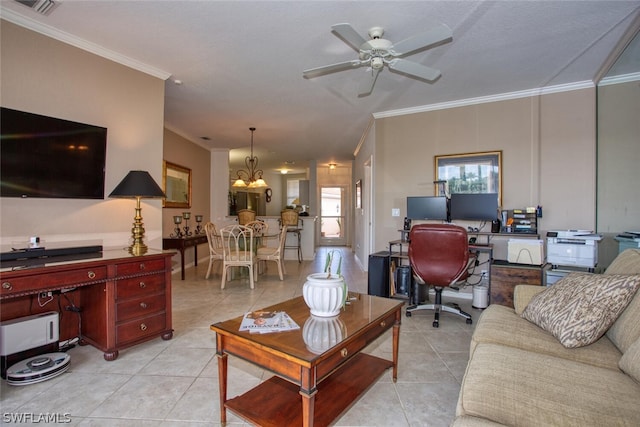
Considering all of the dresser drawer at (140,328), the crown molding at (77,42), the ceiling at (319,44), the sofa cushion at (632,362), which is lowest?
the dresser drawer at (140,328)

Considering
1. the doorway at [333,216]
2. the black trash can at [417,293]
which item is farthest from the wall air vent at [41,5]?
the doorway at [333,216]

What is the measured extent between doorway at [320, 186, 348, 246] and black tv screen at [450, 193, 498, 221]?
633 cm

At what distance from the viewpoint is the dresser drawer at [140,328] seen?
2.37 meters

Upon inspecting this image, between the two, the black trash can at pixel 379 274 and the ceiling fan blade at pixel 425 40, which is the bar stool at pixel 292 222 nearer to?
the black trash can at pixel 379 274

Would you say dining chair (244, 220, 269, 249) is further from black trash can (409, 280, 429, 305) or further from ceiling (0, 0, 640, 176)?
black trash can (409, 280, 429, 305)

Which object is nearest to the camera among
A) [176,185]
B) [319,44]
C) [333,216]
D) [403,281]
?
[319,44]

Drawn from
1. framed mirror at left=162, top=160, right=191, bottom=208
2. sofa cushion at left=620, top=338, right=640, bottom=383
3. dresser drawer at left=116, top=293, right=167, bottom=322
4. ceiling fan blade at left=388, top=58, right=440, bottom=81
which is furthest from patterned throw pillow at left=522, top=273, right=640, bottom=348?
framed mirror at left=162, top=160, right=191, bottom=208

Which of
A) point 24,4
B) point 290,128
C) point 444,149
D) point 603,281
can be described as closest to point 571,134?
point 444,149

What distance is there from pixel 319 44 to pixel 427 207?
7.93 ft

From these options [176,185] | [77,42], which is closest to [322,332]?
[77,42]

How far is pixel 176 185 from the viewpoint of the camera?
18.7 ft

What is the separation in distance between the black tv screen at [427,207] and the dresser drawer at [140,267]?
305 cm

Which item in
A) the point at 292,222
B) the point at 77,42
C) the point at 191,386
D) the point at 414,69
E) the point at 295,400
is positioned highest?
the point at 77,42

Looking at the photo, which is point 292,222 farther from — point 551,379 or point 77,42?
point 551,379
